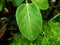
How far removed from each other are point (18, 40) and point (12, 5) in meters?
0.23

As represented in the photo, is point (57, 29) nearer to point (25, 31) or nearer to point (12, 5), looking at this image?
point (25, 31)

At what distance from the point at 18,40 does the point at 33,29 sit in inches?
5.3

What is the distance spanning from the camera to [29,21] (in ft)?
3.23

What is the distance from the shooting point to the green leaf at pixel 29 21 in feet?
3.18

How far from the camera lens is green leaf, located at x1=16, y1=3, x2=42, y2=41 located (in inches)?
38.1

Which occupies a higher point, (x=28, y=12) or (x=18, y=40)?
(x=28, y=12)

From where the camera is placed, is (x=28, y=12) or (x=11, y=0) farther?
(x=11, y=0)

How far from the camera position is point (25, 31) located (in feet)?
3.18

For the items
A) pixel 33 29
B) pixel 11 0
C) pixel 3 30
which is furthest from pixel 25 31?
pixel 11 0

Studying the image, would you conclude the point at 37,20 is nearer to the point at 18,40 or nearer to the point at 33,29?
the point at 33,29

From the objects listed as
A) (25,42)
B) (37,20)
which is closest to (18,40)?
(25,42)

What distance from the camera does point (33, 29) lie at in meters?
0.98

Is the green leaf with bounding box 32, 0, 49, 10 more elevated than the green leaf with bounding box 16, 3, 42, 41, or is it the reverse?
the green leaf with bounding box 32, 0, 49, 10

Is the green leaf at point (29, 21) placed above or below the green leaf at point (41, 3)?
below
